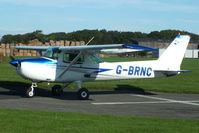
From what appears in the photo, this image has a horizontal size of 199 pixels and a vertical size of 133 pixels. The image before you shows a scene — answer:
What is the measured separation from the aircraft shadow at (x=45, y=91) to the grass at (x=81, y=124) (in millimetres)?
6028

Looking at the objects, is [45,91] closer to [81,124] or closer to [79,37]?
[81,124]

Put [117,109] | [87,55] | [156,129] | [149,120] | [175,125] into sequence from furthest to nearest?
[87,55]
[117,109]
[149,120]
[175,125]
[156,129]

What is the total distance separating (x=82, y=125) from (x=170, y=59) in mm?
10341

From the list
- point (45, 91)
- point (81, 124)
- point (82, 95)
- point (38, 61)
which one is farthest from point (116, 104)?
point (81, 124)

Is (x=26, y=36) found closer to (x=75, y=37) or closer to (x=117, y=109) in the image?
(x=75, y=37)

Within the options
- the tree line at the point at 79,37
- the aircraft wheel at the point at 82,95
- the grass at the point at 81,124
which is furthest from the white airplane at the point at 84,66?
the tree line at the point at 79,37

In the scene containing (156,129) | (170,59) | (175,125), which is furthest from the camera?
(170,59)

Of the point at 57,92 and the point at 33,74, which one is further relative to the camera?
the point at 57,92

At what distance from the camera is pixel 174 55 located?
1825cm

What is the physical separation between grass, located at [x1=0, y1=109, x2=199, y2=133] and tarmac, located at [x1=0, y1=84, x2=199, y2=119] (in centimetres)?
172

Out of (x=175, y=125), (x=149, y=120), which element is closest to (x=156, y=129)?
(x=175, y=125)

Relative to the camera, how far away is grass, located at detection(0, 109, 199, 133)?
8102 mm

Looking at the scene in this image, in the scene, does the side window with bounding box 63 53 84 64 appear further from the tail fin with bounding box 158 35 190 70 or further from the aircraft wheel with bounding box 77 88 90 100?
the tail fin with bounding box 158 35 190 70

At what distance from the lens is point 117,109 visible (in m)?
12.7
